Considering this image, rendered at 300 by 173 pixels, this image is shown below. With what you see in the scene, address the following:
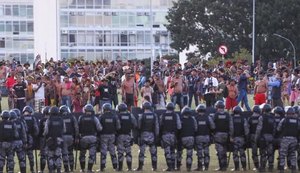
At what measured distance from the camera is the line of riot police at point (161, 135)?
2673cm

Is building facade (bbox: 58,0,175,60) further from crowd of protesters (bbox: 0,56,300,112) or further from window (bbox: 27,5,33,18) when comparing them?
crowd of protesters (bbox: 0,56,300,112)

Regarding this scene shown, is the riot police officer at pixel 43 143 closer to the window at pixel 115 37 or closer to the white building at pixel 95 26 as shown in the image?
the white building at pixel 95 26

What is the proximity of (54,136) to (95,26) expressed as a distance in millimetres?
64851

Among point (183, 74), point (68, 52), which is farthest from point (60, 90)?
point (68, 52)

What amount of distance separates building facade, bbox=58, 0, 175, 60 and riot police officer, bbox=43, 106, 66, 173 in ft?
206

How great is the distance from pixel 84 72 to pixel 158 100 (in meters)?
4.38

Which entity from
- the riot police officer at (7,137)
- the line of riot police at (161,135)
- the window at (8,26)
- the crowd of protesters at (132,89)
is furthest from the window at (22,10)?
the riot police officer at (7,137)

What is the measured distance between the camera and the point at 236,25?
74.3 metres

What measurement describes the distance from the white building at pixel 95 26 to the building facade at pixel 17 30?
2.69 metres

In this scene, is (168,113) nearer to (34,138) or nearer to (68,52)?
(34,138)

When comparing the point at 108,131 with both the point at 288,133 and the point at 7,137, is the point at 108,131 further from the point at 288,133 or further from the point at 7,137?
the point at 288,133

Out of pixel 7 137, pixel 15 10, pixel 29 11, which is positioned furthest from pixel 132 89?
pixel 29 11

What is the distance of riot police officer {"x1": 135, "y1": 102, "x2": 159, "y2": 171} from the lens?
89.9 feet

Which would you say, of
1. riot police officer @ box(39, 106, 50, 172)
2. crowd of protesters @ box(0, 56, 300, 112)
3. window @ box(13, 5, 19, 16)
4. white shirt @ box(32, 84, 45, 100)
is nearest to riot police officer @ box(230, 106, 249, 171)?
riot police officer @ box(39, 106, 50, 172)
